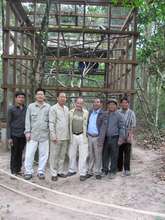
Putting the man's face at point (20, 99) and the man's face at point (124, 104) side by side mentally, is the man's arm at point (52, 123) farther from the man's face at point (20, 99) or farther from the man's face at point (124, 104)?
the man's face at point (124, 104)

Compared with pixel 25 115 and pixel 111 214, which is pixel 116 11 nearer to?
pixel 25 115

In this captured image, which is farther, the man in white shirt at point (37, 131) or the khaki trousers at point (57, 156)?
the khaki trousers at point (57, 156)

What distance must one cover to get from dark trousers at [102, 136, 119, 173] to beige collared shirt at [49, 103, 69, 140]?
2.69 ft

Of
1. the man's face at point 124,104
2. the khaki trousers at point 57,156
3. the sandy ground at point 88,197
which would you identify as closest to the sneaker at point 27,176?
the sandy ground at point 88,197

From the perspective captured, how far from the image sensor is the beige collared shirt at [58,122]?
8.62 m

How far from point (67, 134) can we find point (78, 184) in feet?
3.31

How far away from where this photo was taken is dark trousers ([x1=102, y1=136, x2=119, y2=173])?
8.84 metres

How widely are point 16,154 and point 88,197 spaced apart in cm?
190

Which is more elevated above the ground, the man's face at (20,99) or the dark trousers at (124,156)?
the man's face at (20,99)

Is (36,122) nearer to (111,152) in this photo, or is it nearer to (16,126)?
(16,126)

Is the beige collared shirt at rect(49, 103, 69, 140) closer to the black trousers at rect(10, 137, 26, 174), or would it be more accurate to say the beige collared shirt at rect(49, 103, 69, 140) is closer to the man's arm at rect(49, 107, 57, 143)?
the man's arm at rect(49, 107, 57, 143)

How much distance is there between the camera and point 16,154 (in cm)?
890

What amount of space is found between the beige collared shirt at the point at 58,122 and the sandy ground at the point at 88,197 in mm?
890

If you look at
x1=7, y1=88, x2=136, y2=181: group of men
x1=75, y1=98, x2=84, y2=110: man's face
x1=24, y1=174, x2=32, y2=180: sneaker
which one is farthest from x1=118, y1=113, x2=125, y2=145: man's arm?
x1=24, y1=174, x2=32, y2=180: sneaker
